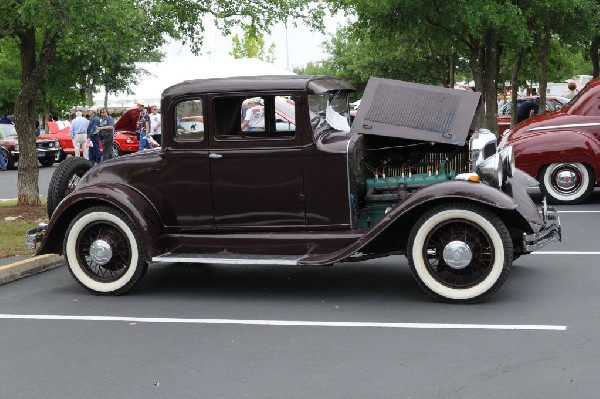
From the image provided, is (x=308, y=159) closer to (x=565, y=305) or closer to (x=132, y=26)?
(x=565, y=305)

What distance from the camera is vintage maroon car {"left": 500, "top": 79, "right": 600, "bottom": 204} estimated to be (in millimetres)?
13047

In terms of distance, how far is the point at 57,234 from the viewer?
8.24 m

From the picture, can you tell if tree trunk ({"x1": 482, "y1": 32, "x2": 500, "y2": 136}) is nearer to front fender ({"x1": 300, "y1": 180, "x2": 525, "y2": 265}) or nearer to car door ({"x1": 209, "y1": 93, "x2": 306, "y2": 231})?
car door ({"x1": 209, "y1": 93, "x2": 306, "y2": 231})

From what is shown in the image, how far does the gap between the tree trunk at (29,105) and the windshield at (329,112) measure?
6007 mm

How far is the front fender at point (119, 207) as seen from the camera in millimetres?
7711

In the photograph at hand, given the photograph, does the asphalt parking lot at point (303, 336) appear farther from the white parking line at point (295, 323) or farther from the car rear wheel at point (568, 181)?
the car rear wheel at point (568, 181)

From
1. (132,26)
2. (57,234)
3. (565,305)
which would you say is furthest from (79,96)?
(565,305)

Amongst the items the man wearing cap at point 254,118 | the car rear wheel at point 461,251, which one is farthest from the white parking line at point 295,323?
the man wearing cap at point 254,118

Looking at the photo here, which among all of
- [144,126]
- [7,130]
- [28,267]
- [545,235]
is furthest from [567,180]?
[7,130]

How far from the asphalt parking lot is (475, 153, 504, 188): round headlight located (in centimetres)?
93

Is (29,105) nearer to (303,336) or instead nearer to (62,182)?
(62,182)

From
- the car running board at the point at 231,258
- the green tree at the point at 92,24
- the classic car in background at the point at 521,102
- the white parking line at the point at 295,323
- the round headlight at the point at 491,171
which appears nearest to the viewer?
the white parking line at the point at 295,323

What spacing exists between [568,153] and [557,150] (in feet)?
0.53

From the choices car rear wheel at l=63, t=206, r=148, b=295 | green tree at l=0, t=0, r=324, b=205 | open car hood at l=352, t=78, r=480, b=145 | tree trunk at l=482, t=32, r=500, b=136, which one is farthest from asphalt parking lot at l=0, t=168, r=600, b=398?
tree trunk at l=482, t=32, r=500, b=136
